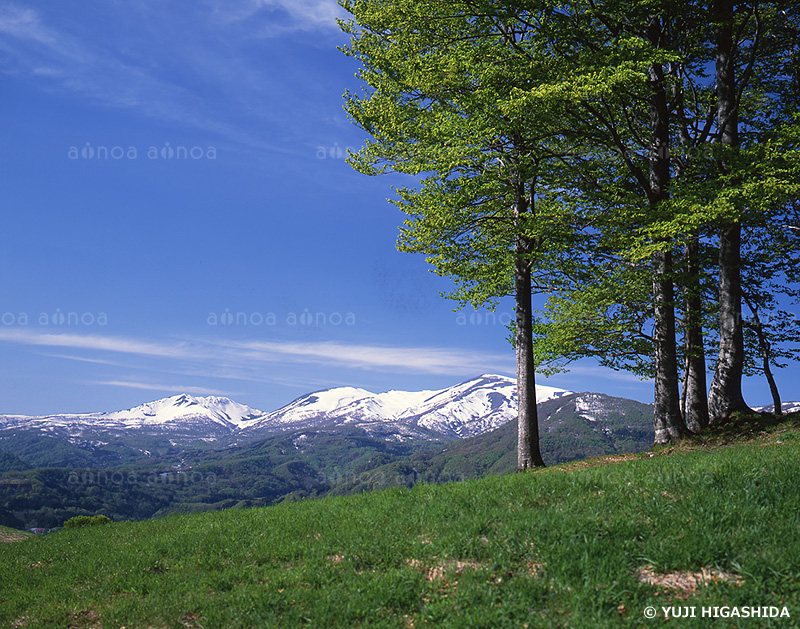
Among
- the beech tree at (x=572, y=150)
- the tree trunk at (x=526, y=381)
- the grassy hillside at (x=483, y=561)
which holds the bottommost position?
the grassy hillside at (x=483, y=561)

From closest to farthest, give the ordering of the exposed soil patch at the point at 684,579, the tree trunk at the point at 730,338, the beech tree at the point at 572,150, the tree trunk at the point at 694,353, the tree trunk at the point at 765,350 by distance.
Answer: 1. the exposed soil patch at the point at 684,579
2. the beech tree at the point at 572,150
3. the tree trunk at the point at 730,338
4. the tree trunk at the point at 694,353
5. the tree trunk at the point at 765,350

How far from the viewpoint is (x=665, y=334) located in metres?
16.8

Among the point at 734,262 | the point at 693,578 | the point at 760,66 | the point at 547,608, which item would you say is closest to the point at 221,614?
the point at 547,608

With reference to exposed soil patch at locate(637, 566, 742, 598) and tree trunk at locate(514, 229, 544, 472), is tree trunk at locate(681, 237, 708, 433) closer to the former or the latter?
tree trunk at locate(514, 229, 544, 472)

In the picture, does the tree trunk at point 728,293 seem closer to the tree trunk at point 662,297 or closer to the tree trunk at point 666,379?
the tree trunk at point 662,297

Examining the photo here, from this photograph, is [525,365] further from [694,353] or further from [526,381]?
[694,353]

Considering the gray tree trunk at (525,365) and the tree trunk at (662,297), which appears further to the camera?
the gray tree trunk at (525,365)

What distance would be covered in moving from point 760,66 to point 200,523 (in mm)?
25742

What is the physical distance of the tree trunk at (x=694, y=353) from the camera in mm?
18234

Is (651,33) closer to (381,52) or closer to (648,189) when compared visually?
(648,189)

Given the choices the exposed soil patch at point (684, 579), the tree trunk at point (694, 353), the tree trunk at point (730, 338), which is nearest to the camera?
the exposed soil patch at point (684, 579)

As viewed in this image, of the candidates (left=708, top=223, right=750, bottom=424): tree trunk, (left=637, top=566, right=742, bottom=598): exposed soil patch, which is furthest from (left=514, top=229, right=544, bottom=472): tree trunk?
(left=637, top=566, right=742, bottom=598): exposed soil patch

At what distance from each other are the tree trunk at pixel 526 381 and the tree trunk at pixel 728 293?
20.6ft

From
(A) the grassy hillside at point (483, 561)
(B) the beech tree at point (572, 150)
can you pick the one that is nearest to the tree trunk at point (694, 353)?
(B) the beech tree at point (572, 150)
